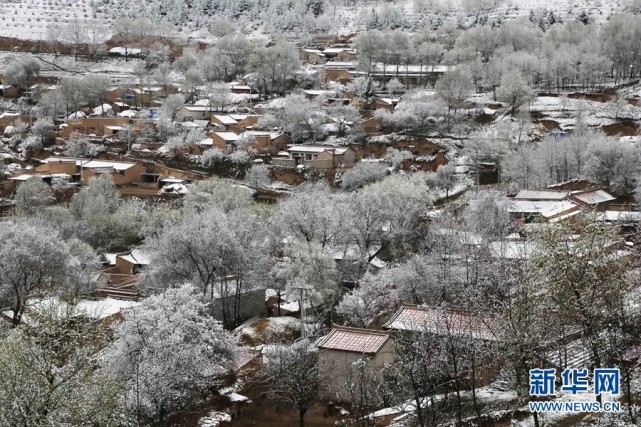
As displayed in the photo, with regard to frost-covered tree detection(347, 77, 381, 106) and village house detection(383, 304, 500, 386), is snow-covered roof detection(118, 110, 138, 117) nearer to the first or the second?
frost-covered tree detection(347, 77, 381, 106)

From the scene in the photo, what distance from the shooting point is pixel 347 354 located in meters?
22.8

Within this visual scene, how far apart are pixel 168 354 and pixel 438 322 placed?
7720 mm

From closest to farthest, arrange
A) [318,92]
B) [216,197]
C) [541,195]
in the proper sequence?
[541,195] → [216,197] → [318,92]

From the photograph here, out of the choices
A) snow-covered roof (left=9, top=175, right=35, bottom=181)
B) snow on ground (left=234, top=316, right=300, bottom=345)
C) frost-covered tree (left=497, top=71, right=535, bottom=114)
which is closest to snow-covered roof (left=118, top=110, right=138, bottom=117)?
snow-covered roof (left=9, top=175, right=35, bottom=181)

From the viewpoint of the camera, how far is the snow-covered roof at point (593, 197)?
142 ft

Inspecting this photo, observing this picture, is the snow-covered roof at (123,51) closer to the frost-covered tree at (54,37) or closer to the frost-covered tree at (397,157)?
the frost-covered tree at (54,37)

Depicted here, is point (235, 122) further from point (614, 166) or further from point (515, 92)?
point (614, 166)

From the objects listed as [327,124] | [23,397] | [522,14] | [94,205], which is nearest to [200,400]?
[23,397]

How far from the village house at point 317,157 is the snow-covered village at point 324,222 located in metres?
0.20

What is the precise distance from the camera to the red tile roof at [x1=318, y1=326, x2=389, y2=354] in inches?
899

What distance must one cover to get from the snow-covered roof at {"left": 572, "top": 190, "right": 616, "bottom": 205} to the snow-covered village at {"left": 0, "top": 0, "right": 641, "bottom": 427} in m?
0.21

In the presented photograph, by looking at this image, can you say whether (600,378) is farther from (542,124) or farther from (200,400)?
(542,124)

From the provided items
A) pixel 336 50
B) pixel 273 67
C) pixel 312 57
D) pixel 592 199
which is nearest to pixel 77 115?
pixel 273 67

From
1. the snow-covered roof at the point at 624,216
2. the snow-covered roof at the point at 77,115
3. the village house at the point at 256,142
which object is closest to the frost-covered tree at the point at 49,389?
the snow-covered roof at the point at 624,216
